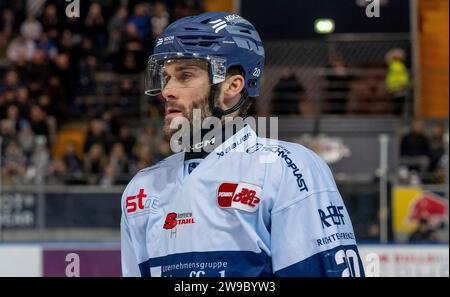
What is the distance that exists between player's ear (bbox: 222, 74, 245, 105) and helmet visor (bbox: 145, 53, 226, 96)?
0.14 feet

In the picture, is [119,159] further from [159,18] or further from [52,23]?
[52,23]

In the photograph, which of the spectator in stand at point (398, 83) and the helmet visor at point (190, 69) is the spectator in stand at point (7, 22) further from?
the helmet visor at point (190, 69)

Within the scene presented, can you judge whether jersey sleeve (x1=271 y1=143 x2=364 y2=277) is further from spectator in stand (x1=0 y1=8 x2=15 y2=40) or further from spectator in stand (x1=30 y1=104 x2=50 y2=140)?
spectator in stand (x1=0 y1=8 x2=15 y2=40)

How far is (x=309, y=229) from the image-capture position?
243cm

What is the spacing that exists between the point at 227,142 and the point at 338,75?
31.8 feet

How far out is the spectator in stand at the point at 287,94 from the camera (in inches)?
471

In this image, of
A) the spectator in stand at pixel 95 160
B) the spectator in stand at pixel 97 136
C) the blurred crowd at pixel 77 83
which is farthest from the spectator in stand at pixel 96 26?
the spectator in stand at pixel 95 160

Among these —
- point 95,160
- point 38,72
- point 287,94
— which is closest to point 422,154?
point 287,94

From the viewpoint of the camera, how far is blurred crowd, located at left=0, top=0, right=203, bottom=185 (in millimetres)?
10195

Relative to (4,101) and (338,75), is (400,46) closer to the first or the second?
(338,75)

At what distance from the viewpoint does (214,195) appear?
253 centimetres

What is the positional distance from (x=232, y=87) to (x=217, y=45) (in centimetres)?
12
